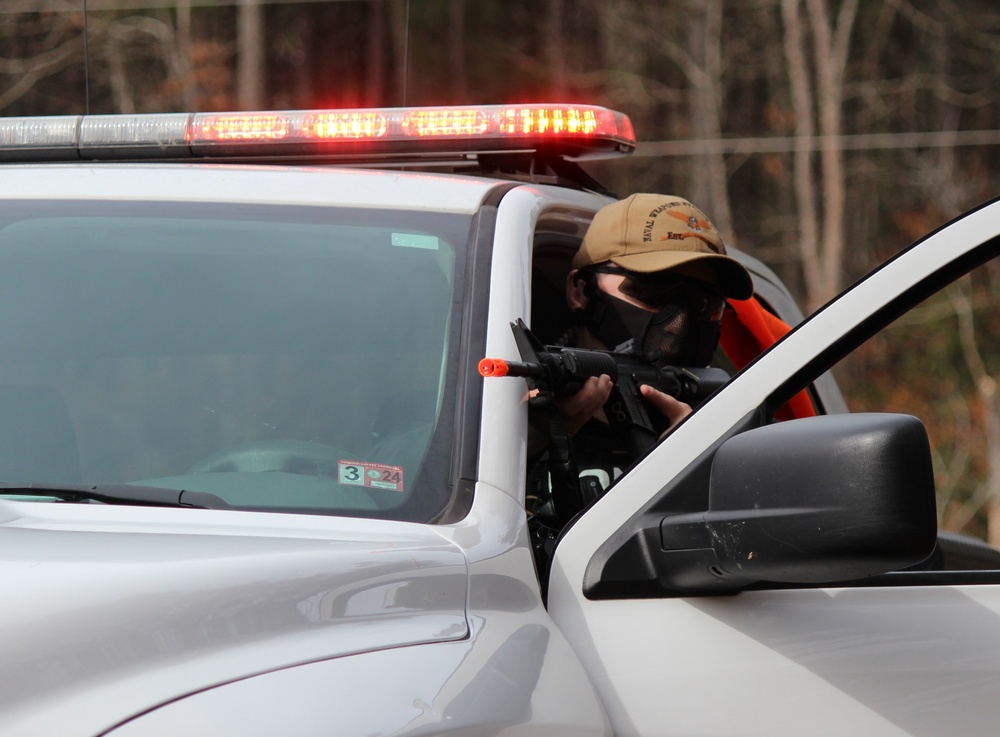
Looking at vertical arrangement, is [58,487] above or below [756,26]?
below

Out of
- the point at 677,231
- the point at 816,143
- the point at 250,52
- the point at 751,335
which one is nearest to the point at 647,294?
the point at 677,231

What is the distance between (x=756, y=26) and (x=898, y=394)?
6206mm

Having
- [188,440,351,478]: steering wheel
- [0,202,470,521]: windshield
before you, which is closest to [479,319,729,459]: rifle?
[0,202,470,521]: windshield

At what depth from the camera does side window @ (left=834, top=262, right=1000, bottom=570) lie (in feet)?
49.3

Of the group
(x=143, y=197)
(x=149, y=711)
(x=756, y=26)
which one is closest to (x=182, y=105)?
(x=756, y=26)

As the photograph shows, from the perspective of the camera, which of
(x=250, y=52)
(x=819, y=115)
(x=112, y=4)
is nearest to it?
(x=112, y=4)

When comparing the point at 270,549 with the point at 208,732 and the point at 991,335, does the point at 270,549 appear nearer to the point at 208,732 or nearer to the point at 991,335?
the point at 208,732

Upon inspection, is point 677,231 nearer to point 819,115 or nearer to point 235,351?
point 235,351

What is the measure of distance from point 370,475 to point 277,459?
143 mm

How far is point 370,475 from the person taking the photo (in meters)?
1.87

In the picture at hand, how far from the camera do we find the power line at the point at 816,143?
18.6 m

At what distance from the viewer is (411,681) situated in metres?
1.49

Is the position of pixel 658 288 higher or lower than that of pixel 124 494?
higher

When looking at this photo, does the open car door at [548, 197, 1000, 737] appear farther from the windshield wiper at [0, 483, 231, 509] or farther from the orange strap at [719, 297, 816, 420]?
the orange strap at [719, 297, 816, 420]
